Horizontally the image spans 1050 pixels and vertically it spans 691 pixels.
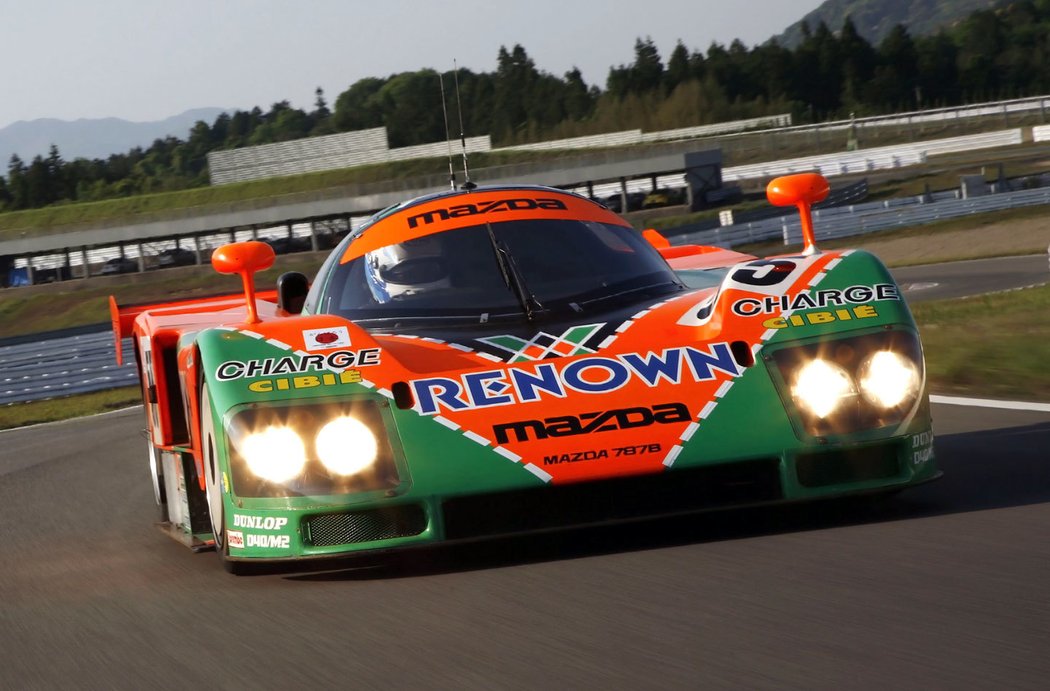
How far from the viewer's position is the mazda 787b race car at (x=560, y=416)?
4.10 meters

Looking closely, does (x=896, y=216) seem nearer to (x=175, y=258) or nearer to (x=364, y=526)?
(x=364, y=526)

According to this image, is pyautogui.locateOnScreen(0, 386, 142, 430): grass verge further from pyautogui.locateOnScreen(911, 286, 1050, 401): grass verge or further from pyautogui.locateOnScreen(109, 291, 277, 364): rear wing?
pyautogui.locateOnScreen(109, 291, 277, 364): rear wing

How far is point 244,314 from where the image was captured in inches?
252

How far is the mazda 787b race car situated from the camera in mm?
4102

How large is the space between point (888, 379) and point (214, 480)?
2.02 metres

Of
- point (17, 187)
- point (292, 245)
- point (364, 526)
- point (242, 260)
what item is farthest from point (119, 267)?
point (17, 187)

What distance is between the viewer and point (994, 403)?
7.52 m

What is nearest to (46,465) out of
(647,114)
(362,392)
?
(362,392)

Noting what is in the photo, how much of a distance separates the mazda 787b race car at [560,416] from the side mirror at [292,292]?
1.70 metres

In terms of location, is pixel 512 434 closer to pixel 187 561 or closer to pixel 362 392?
pixel 362 392

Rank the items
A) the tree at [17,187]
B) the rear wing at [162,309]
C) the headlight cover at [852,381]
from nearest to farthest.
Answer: the headlight cover at [852,381], the rear wing at [162,309], the tree at [17,187]

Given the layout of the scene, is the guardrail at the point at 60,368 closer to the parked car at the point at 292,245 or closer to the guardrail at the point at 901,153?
the guardrail at the point at 901,153

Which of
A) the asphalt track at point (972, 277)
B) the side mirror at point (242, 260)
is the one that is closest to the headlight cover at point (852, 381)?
the side mirror at point (242, 260)

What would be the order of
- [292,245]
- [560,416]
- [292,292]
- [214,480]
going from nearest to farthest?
1. [560,416]
2. [214,480]
3. [292,292]
4. [292,245]
